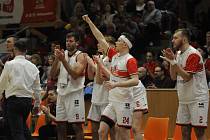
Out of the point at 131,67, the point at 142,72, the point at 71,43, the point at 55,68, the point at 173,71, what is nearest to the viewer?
the point at 131,67

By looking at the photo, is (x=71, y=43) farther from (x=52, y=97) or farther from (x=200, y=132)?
(x=200, y=132)

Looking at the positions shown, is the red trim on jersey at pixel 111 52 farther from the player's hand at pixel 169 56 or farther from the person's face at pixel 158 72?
the person's face at pixel 158 72

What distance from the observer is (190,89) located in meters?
9.85

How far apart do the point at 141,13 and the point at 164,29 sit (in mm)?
967

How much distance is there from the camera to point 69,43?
10984 millimetres

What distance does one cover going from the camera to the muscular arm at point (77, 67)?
10747mm

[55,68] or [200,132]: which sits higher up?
[55,68]

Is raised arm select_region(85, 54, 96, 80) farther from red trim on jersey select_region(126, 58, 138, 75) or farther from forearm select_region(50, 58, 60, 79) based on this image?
red trim on jersey select_region(126, 58, 138, 75)

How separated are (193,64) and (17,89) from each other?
2810 mm

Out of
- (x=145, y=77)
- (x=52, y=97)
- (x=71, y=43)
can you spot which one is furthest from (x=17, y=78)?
(x=145, y=77)

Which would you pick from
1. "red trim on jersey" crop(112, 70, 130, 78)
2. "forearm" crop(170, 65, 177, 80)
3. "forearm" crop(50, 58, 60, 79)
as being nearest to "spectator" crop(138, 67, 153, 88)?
"forearm" crop(50, 58, 60, 79)

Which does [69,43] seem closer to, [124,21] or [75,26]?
[124,21]

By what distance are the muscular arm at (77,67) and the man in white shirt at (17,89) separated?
70 cm

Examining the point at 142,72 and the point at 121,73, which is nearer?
the point at 121,73
